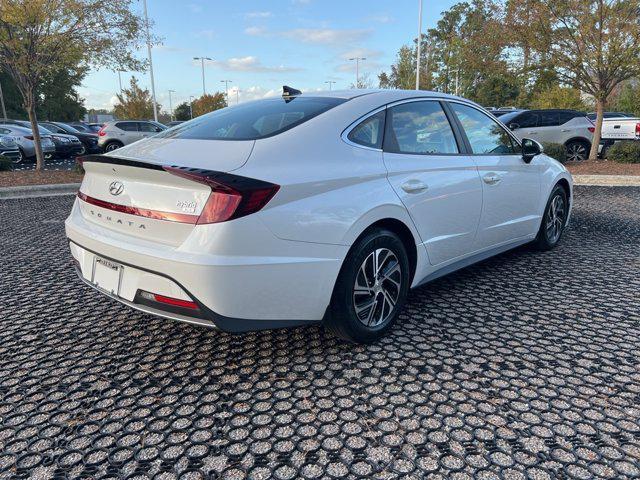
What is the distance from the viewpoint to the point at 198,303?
242 centimetres

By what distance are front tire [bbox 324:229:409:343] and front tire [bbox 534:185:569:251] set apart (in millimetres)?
2564

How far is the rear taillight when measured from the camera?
7.68 ft

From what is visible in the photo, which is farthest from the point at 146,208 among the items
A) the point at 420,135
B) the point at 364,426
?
the point at 420,135

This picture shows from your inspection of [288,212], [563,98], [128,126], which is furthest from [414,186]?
[563,98]

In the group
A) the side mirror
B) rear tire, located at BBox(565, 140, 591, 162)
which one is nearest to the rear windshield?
the side mirror

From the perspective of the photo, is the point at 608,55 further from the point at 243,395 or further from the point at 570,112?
the point at 243,395

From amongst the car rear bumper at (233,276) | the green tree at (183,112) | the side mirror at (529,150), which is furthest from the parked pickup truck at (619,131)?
the green tree at (183,112)

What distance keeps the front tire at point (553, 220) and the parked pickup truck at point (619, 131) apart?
37.4 ft

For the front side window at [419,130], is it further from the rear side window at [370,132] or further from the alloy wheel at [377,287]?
the alloy wheel at [377,287]

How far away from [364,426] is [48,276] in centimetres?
349

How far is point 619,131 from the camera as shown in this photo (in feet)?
49.8

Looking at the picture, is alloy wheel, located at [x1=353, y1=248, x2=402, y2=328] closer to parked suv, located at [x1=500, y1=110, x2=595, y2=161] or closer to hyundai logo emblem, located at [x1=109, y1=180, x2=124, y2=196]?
hyundai logo emblem, located at [x1=109, y1=180, x2=124, y2=196]

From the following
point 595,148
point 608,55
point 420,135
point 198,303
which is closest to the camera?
point 198,303

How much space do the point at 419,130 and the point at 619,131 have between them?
14795mm
